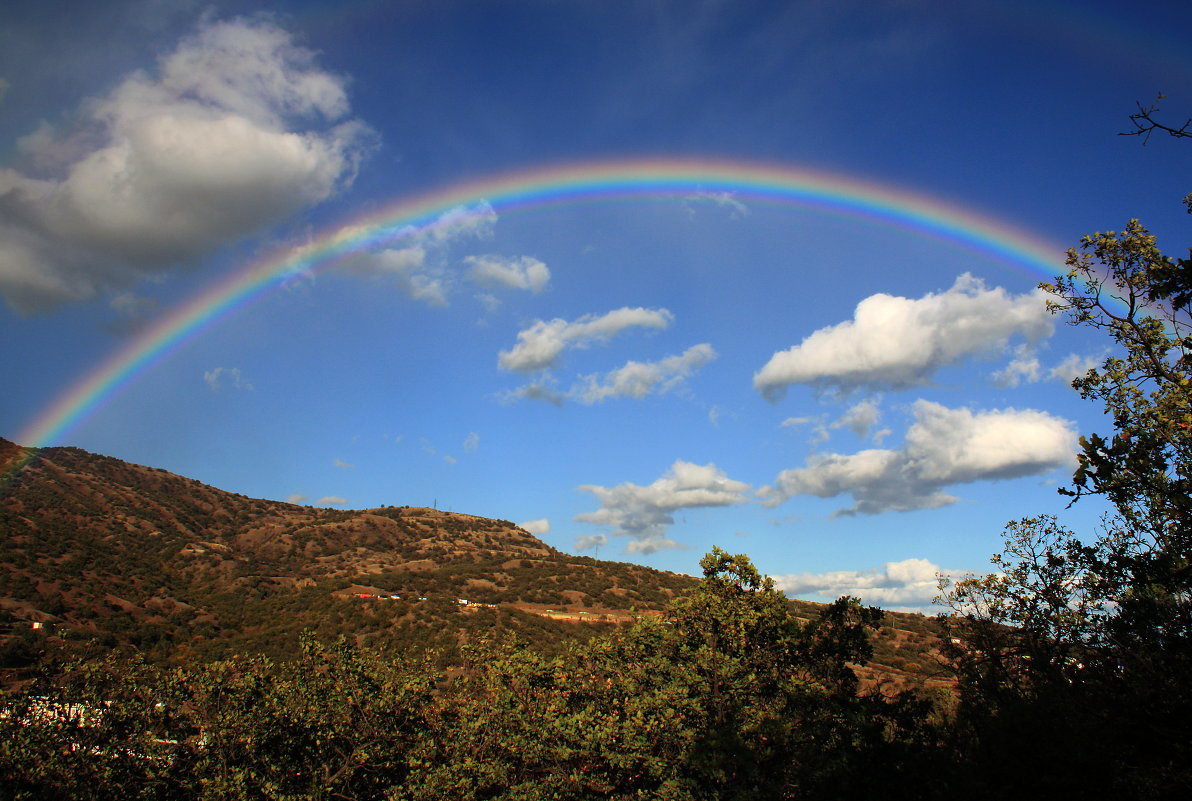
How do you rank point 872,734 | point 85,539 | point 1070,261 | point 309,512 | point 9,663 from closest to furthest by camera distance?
point 1070,261 < point 872,734 < point 9,663 < point 85,539 < point 309,512

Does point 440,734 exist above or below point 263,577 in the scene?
below

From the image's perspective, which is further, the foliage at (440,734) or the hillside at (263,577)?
the hillside at (263,577)

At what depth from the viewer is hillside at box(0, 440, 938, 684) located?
7194 cm

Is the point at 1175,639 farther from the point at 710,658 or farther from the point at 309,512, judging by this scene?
the point at 309,512

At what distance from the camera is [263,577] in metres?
110

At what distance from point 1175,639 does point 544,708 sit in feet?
76.8

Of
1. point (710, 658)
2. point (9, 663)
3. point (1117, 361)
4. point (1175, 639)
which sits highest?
point (1117, 361)

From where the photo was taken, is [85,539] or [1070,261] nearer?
[1070,261]

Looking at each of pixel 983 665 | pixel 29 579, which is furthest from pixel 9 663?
pixel 983 665

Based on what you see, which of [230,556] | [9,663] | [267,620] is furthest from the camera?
[230,556]

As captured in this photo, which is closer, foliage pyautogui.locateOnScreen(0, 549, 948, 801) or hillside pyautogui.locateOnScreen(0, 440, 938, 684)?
foliage pyautogui.locateOnScreen(0, 549, 948, 801)

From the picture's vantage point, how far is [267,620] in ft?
272

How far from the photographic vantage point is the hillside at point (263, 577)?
71.9 m

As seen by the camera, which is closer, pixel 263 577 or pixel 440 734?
pixel 440 734
